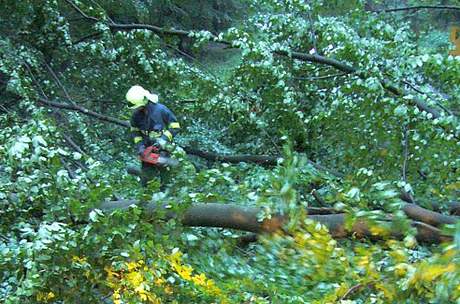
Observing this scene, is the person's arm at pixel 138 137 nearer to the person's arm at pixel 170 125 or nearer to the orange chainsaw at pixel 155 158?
the orange chainsaw at pixel 155 158

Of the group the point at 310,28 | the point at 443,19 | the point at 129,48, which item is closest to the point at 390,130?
the point at 310,28

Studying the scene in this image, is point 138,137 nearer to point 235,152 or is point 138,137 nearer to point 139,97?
point 139,97

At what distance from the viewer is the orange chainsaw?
14.2 feet

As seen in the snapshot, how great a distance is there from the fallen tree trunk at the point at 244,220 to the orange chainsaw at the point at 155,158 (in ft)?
3.62

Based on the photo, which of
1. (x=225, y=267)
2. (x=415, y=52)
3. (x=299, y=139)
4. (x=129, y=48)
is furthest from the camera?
(x=129, y=48)

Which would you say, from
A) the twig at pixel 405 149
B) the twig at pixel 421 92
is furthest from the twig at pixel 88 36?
the twig at pixel 405 149

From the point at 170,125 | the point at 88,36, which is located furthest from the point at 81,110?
the point at 170,125

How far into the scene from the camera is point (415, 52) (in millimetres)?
5008

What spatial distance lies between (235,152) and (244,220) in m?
3.65

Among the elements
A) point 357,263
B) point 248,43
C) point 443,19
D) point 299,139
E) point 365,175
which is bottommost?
point 357,263

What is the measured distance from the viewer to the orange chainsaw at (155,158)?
4333 mm

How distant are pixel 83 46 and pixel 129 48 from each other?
710 mm

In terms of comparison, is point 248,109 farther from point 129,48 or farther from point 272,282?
point 272,282

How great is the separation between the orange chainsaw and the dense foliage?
21 centimetres
